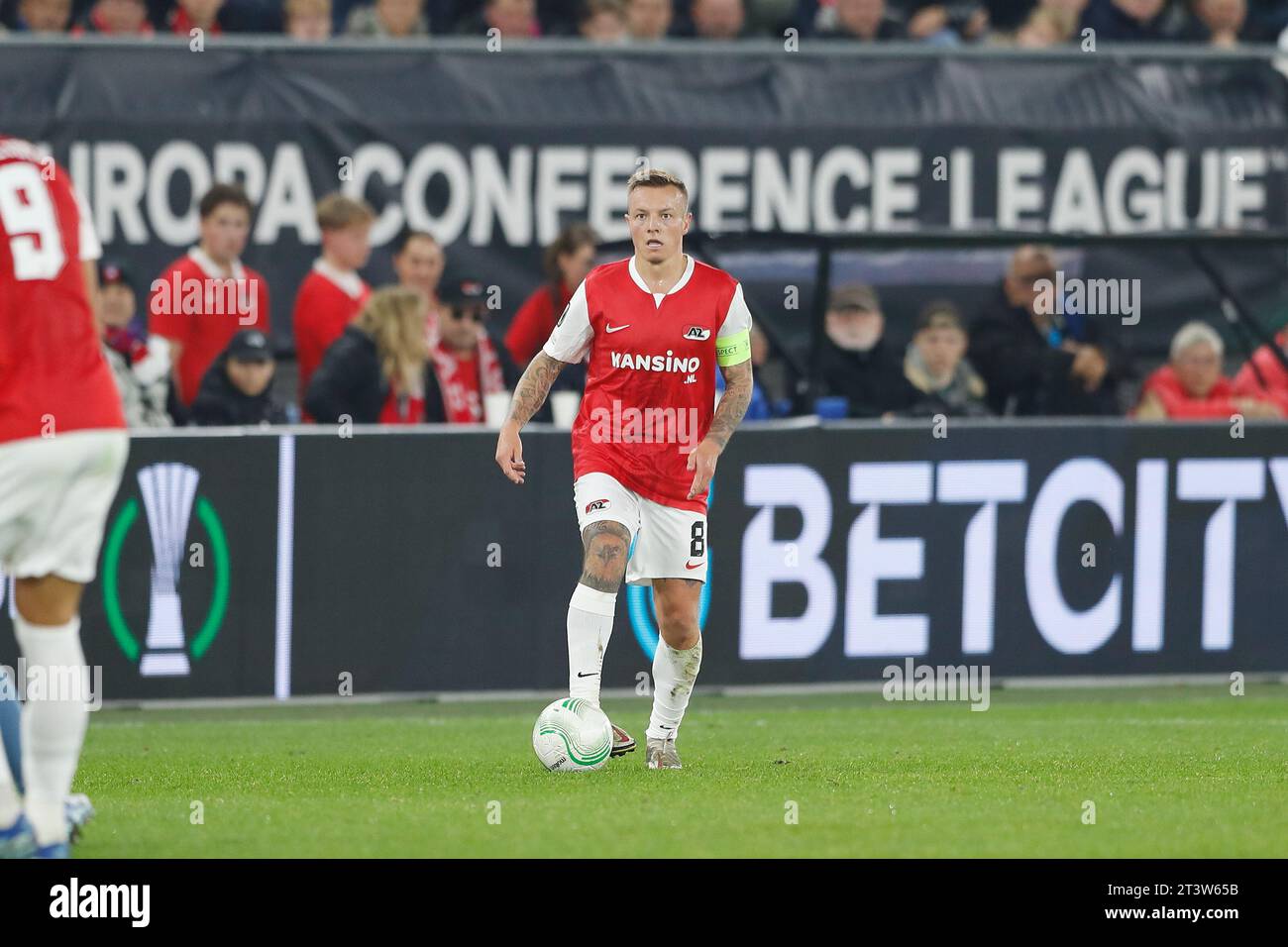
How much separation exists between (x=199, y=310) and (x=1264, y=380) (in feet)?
19.4

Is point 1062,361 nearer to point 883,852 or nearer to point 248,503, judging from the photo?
point 248,503

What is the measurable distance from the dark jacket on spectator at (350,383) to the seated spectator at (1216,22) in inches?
304

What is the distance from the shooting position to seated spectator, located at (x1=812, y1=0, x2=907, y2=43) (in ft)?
52.6

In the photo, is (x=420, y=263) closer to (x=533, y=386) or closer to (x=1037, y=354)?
(x=1037, y=354)

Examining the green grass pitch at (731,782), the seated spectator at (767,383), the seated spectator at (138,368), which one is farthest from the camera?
the seated spectator at (767,383)

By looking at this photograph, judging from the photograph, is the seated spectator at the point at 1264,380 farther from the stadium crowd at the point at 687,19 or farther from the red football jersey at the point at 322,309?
the red football jersey at the point at 322,309

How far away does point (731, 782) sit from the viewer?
8398 mm

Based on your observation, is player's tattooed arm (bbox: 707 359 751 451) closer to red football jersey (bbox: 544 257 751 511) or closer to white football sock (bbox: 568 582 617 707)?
red football jersey (bbox: 544 257 751 511)

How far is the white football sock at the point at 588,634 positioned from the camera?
8484mm

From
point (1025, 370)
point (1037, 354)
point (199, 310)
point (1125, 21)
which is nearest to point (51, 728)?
point (199, 310)

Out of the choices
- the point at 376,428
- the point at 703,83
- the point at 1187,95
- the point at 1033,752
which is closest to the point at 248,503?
the point at 376,428

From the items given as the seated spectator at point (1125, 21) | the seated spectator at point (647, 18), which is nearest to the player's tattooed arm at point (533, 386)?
the seated spectator at point (647, 18)

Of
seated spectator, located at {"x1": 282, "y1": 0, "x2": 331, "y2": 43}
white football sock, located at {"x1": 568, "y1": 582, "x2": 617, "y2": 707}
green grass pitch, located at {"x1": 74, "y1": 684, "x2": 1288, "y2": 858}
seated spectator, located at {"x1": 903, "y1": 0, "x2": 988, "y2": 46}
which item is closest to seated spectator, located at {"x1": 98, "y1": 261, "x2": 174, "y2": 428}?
green grass pitch, located at {"x1": 74, "y1": 684, "x2": 1288, "y2": 858}

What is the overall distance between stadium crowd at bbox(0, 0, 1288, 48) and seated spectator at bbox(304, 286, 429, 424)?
3.16m
